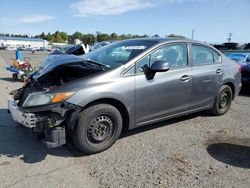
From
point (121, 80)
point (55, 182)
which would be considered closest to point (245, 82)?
point (121, 80)

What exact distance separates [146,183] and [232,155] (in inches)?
60.8

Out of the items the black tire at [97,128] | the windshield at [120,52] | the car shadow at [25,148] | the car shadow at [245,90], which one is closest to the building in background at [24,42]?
the car shadow at [245,90]

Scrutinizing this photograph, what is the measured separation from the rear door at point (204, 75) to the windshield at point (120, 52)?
102cm

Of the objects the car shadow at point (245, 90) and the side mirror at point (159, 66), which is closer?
the side mirror at point (159, 66)

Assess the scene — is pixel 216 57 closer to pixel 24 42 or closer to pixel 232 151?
pixel 232 151

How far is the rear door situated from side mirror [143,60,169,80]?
959 mm

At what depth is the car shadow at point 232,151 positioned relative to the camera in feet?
11.3

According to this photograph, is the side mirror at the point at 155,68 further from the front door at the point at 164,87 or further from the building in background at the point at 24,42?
the building in background at the point at 24,42

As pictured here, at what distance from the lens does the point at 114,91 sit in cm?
352

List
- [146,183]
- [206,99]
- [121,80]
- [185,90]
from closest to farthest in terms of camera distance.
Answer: [146,183] → [121,80] → [185,90] → [206,99]

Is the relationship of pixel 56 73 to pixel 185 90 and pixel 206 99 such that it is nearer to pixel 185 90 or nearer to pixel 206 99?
pixel 185 90

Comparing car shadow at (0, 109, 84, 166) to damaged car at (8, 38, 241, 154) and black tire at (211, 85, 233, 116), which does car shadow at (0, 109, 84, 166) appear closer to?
damaged car at (8, 38, 241, 154)

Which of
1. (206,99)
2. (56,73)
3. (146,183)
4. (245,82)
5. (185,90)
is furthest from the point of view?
(245,82)

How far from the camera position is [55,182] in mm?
2873
